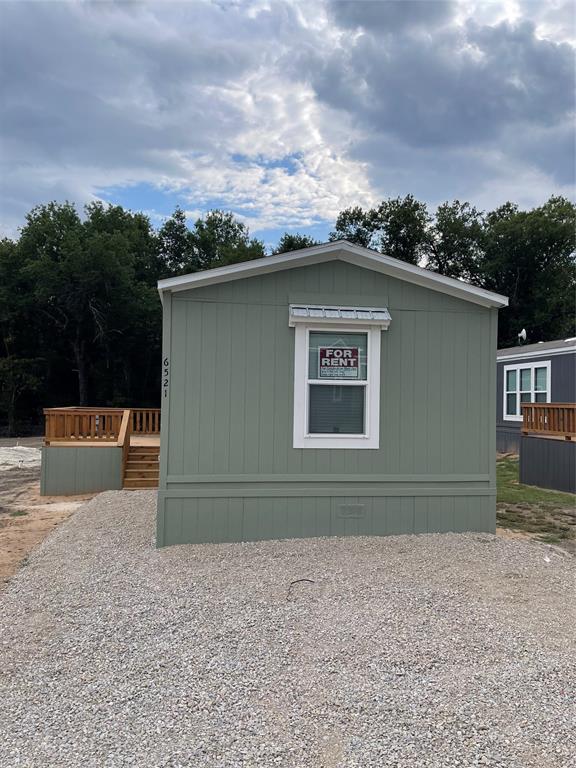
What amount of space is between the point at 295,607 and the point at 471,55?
11.4 metres

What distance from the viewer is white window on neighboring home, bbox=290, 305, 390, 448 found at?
4.84 metres

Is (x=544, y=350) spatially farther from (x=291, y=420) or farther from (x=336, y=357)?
(x=291, y=420)

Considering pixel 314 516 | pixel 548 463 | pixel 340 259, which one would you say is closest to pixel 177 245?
pixel 548 463

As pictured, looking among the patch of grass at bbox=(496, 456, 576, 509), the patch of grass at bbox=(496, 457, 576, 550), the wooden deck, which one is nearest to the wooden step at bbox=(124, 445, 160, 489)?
the wooden deck

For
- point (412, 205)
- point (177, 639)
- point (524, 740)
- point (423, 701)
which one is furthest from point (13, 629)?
point (412, 205)

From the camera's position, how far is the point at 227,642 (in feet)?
9.42

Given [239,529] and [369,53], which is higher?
[369,53]

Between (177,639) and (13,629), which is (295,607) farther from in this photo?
(13,629)

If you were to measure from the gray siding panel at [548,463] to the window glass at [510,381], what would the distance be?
168 inches

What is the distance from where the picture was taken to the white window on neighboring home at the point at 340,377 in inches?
191

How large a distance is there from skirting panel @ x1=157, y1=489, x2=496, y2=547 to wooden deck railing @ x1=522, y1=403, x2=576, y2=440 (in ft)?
15.5

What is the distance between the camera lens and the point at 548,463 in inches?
361

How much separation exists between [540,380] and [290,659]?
468 inches

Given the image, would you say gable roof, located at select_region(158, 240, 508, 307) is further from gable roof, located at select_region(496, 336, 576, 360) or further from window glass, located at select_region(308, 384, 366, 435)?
gable roof, located at select_region(496, 336, 576, 360)
